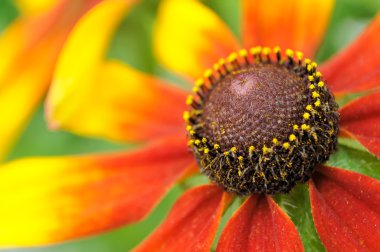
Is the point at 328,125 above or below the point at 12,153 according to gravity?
below

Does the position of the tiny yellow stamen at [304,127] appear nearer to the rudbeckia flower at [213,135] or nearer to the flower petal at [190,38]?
the rudbeckia flower at [213,135]

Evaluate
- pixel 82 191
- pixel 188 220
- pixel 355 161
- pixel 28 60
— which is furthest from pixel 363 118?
pixel 28 60

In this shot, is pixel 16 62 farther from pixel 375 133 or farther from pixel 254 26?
pixel 375 133

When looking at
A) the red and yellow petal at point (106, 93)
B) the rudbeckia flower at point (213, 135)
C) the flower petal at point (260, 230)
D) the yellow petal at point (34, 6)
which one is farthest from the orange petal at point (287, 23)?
the yellow petal at point (34, 6)

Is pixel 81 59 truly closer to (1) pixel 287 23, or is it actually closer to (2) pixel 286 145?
(1) pixel 287 23

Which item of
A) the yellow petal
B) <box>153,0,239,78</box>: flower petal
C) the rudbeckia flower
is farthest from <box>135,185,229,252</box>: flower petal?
the yellow petal

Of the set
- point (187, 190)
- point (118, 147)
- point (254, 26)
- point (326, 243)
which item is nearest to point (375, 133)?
point (326, 243)
